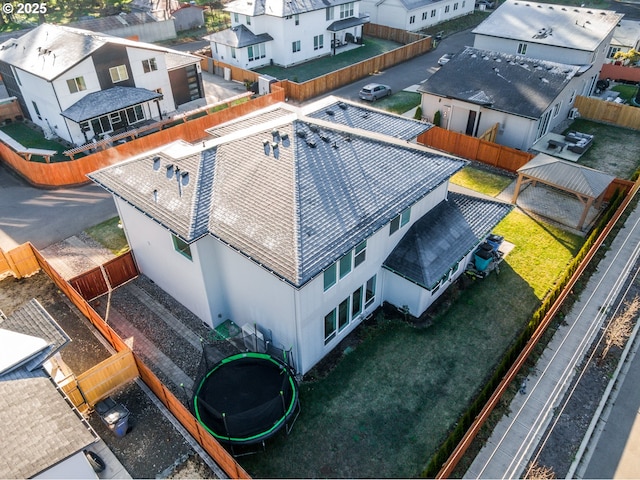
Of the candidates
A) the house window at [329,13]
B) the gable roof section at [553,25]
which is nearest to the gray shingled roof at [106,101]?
the house window at [329,13]

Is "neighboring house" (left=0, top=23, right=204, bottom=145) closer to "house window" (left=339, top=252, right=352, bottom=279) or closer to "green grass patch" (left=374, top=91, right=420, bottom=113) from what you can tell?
"green grass patch" (left=374, top=91, right=420, bottom=113)

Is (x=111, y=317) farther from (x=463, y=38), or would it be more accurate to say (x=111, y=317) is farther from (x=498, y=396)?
(x=463, y=38)

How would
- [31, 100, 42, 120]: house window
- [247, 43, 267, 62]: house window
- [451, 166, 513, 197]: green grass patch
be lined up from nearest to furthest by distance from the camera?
[451, 166, 513, 197]: green grass patch → [31, 100, 42, 120]: house window → [247, 43, 267, 62]: house window

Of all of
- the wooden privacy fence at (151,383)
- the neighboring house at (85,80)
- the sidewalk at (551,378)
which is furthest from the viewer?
the neighboring house at (85,80)

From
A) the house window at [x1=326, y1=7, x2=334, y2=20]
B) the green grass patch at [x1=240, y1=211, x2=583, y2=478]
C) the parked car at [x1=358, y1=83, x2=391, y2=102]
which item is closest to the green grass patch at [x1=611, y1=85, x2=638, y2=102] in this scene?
the parked car at [x1=358, y1=83, x2=391, y2=102]

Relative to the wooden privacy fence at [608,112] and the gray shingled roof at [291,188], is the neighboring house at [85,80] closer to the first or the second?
the gray shingled roof at [291,188]

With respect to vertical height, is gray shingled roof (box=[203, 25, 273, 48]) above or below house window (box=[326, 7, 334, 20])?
below

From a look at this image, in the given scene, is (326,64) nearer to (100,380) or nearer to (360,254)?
(360,254)
